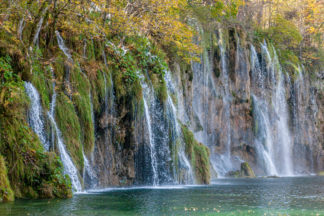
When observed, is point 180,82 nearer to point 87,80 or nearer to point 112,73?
point 112,73

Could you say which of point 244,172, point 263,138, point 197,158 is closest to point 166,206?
point 197,158

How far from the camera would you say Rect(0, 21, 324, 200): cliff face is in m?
14.7

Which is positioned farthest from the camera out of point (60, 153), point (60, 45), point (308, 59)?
point (308, 59)

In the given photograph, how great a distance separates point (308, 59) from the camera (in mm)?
46500

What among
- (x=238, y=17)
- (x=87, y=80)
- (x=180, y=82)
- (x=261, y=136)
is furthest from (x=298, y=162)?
(x=87, y=80)

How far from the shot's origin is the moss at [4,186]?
1128cm

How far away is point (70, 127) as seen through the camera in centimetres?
1536

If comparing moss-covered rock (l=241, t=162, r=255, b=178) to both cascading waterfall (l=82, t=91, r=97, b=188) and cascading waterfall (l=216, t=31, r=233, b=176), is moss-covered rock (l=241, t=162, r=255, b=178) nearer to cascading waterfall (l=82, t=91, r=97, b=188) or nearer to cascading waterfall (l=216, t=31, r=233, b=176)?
cascading waterfall (l=216, t=31, r=233, b=176)

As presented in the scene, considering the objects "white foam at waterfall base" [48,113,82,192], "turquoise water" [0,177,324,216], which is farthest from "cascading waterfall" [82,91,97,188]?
"turquoise water" [0,177,324,216]

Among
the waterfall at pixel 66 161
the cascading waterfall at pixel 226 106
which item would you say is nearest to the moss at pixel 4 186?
the waterfall at pixel 66 161

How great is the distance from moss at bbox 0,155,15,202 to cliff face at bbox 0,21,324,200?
0.70m

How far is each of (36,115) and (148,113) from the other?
23.4 ft

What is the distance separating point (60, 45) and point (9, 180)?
7.18 m

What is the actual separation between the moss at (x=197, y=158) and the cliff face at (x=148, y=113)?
53 mm
